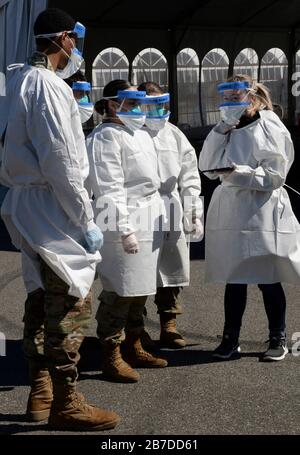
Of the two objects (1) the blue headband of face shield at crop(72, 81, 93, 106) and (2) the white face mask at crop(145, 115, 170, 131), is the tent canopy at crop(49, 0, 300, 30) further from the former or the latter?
(2) the white face mask at crop(145, 115, 170, 131)

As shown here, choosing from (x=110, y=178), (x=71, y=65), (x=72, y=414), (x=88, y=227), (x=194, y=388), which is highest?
(x=71, y=65)

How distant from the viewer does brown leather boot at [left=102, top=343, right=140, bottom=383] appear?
220 inches

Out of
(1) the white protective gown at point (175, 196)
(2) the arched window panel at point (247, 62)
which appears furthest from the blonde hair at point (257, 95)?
(2) the arched window panel at point (247, 62)

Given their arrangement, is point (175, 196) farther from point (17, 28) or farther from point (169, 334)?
point (17, 28)

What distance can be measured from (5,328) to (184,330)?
4.41 ft

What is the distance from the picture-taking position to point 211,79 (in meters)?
18.6

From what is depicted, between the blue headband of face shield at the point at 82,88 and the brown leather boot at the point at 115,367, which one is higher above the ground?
the blue headband of face shield at the point at 82,88

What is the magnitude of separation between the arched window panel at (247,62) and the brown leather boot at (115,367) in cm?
1401

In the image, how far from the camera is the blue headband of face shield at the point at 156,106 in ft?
19.9

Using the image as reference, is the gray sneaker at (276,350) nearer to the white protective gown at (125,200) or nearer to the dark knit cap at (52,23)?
the white protective gown at (125,200)

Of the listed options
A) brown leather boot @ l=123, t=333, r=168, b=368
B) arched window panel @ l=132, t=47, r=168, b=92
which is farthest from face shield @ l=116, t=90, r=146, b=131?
arched window panel @ l=132, t=47, r=168, b=92

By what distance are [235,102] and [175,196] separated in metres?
0.77

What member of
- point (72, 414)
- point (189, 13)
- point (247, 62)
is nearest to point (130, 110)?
point (72, 414)
